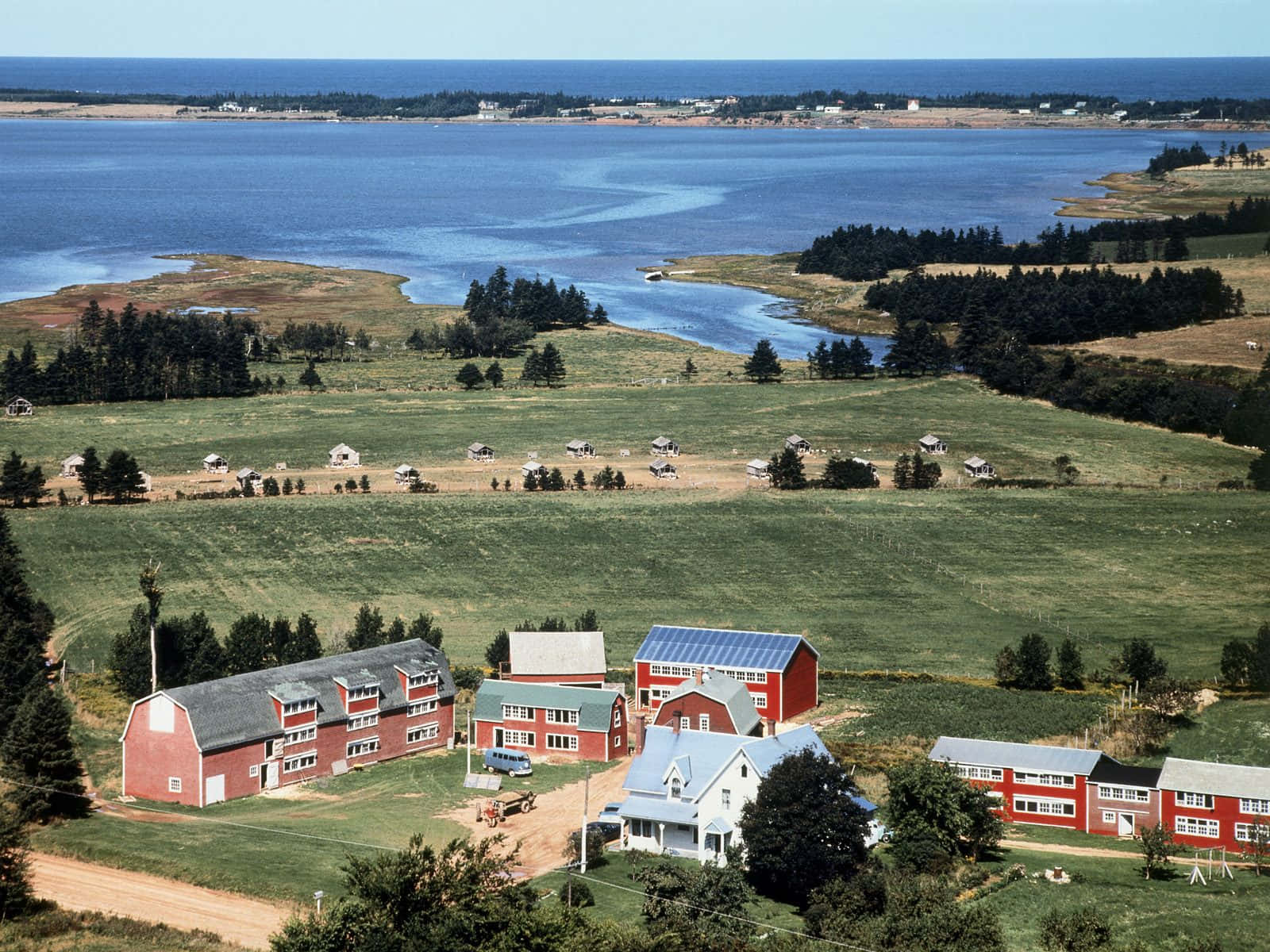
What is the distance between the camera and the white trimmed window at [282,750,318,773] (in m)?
45.5

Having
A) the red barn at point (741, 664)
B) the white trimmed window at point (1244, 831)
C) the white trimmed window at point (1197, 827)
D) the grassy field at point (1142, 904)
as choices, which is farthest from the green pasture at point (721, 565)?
the grassy field at point (1142, 904)

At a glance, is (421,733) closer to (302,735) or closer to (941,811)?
(302,735)

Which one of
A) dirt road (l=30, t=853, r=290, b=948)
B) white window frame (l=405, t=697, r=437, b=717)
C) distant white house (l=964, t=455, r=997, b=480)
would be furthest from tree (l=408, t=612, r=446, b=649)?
distant white house (l=964, t=455, r=997, b=480)

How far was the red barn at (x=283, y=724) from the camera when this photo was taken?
4394 centimetres

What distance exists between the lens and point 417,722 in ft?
162

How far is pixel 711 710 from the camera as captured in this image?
48312 mm

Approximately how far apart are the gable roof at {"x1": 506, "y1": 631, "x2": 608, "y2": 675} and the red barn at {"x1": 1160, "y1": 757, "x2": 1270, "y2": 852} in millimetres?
18015

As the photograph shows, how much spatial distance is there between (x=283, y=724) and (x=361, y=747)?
10.0ft

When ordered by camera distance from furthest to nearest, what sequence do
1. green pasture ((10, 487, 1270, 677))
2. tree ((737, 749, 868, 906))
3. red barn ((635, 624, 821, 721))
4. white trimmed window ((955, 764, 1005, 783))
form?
green pasture ((10, 487, 1270, 677))
red barn ((635, 624, 821, 721))
white trimmed window ((955, 764, 1005, 783))
tree ((737, 749, 868, 906))

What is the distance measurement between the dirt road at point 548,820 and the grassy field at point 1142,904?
33.6ft

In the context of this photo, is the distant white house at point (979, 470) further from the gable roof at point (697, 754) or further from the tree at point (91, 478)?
the gable roof at point (697, 754)

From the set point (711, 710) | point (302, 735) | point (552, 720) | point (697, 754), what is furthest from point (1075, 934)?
point (302, 735)

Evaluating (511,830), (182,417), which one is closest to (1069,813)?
(511,830)

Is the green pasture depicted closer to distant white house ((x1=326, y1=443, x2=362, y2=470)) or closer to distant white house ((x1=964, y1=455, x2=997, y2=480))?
distant white house ((x1=964, y1=455, x2=997, y2=480))
